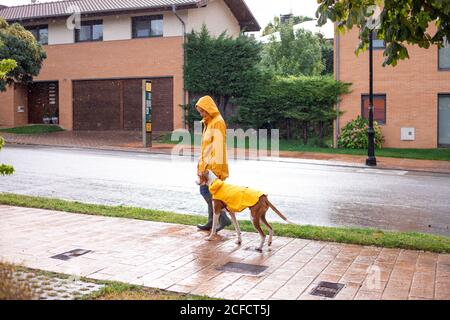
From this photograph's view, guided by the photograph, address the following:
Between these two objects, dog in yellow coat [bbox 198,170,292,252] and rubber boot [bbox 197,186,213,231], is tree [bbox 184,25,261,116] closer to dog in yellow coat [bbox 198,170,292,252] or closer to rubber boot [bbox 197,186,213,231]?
rubber boot [bbox 197,186,213,231]

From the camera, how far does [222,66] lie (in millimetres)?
26688

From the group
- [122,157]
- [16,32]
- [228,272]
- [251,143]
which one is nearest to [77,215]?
[228,272]

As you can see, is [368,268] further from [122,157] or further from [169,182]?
[122,157]

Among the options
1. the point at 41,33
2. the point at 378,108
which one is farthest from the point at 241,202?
the point at 41,33

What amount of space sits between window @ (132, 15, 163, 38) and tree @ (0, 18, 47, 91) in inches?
194

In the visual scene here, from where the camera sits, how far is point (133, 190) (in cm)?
1212

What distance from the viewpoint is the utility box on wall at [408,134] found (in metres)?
22.9

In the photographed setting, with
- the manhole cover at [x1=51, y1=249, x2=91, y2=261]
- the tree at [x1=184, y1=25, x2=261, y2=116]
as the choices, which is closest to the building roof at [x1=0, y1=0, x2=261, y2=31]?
the tree at [x1=184, y1=25, x2=261, y2=116]

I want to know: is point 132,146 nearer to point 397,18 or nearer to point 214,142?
point 214,142

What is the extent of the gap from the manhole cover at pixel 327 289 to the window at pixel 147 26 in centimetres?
2473

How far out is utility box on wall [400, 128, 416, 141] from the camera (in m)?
22.9

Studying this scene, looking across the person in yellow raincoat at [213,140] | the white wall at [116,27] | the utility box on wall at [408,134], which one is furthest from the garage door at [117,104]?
the person in yellow raincoat at [213,140]

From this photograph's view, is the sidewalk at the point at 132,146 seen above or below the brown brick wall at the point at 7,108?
below

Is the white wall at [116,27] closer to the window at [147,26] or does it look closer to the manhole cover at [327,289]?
the window at [147,26]
